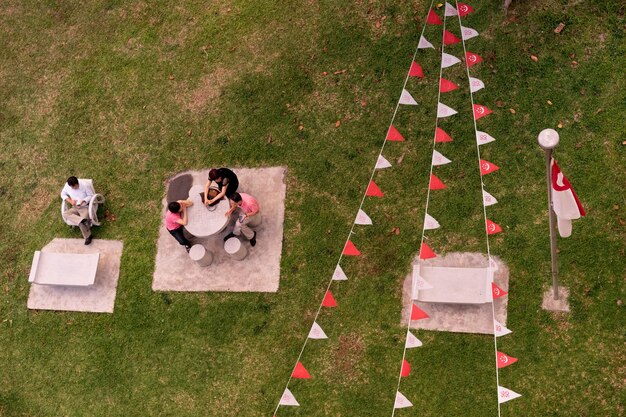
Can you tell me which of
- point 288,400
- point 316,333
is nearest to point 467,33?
point 316,333

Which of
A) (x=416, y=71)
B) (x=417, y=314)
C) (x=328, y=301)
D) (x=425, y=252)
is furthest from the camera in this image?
(x=416, y=71)

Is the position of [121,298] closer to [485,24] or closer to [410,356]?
[410,356]

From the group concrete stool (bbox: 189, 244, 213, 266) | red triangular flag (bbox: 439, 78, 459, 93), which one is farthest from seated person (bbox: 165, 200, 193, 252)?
red triangular flag (bbox: 439, 78, 459, 93)

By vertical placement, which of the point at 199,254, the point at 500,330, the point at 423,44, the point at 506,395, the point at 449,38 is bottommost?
the point at 506,395

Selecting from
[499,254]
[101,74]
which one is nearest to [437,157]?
[499,254]

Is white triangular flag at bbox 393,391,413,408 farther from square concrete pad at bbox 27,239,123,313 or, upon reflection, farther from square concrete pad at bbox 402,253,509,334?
square concrete pad at bbox 27,239,123,313

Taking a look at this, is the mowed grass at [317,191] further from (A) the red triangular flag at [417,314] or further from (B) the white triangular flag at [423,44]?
(A) the red triangular flag at [417,314]

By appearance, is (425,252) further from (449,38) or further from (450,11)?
(450,11)
